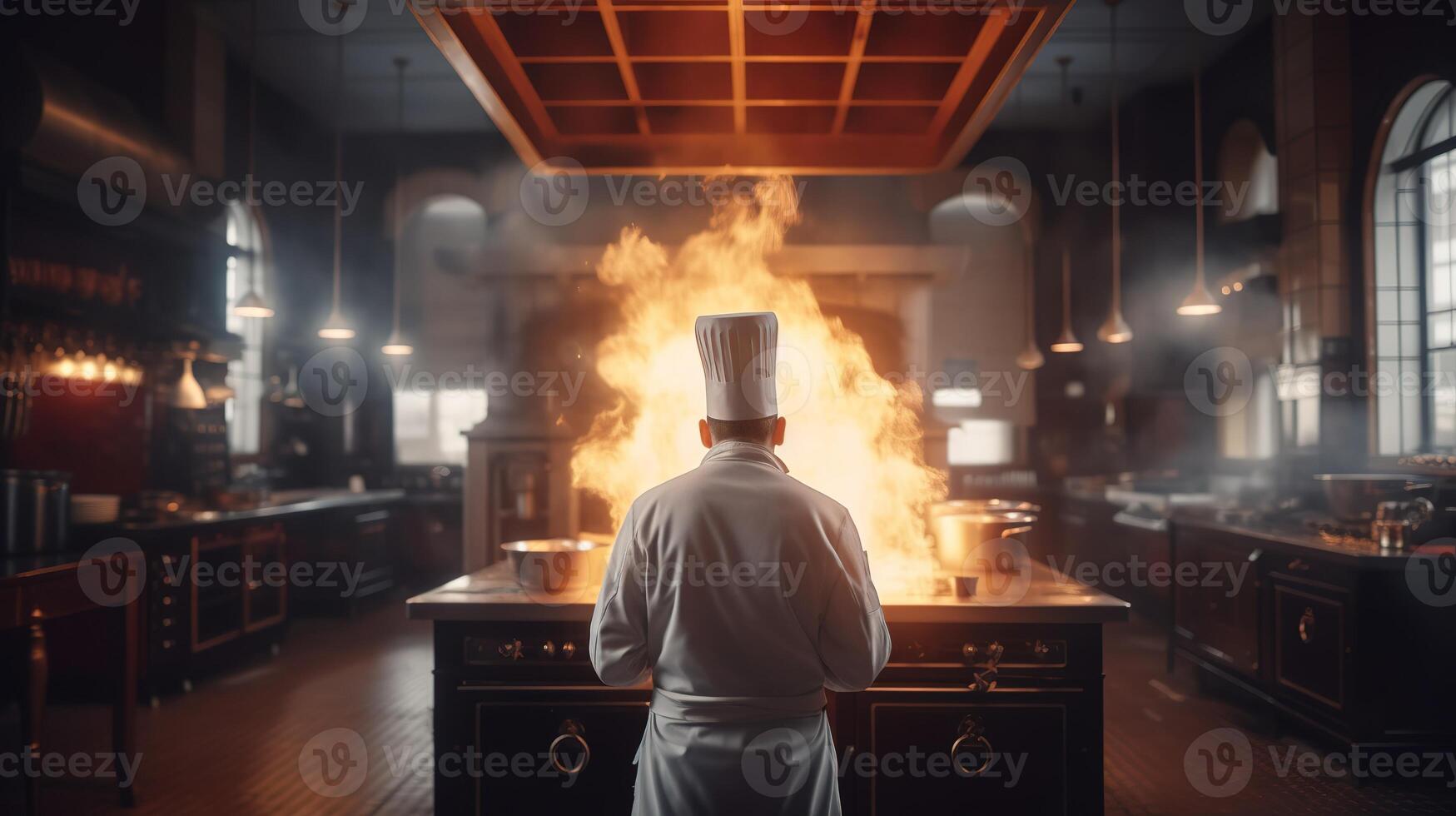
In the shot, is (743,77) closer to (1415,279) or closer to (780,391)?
(780,391)

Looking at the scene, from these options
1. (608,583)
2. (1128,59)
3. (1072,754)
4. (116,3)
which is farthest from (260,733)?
(1128,59)

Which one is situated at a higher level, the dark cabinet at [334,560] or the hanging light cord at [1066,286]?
the hanging light cord at [1066,286]

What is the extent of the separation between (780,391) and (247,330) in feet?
22.0

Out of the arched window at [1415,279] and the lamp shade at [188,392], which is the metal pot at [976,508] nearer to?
the arched window at [1415,279]

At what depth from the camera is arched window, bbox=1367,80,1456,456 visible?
559 cm

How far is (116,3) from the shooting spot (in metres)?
6.67

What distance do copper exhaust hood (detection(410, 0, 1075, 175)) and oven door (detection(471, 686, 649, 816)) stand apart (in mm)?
1650

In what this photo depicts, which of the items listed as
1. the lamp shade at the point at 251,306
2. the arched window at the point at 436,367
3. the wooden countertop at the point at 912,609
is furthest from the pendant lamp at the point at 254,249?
the wooden countertop at the point at 912,609

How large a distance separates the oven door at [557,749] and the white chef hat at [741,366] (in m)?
1.10

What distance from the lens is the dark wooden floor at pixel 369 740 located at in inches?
147

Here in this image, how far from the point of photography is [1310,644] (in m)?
4.32

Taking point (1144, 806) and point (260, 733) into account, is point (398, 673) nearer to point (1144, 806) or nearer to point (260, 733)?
point (260, 733)

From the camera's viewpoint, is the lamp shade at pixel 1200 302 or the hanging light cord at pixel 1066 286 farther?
the hanging light cord at pixel 1066 286

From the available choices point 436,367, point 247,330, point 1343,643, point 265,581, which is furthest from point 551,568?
point 436,367
